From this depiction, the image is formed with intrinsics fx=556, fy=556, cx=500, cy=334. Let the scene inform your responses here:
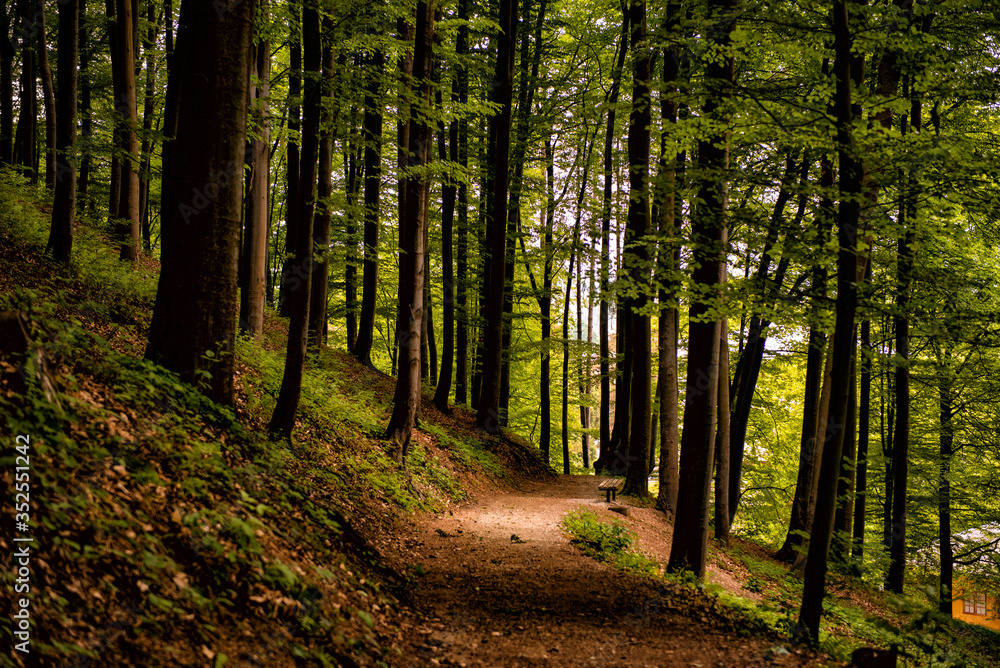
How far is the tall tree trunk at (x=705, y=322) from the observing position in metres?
6.38

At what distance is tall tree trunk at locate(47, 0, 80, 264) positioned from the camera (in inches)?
366

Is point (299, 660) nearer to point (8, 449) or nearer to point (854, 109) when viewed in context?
point (8, 449)

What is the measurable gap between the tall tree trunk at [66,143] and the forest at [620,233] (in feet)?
0.17

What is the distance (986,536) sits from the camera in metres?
15.4

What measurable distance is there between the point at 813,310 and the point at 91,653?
6828 millimetres

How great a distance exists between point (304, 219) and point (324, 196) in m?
4.98

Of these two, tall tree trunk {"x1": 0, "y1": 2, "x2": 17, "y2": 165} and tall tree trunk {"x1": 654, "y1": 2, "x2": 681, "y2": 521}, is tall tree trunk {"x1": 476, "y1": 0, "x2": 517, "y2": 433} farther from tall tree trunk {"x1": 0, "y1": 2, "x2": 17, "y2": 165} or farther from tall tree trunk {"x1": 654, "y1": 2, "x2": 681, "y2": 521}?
tall tree trunk {"x1": 0, "y1": 2, "x2": 17, "y2": 165}

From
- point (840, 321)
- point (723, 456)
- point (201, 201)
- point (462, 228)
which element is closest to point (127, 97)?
point (201, 201)

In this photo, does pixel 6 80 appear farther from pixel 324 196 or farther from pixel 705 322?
pixel 705 322

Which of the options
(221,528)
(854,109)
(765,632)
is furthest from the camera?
(854,109)

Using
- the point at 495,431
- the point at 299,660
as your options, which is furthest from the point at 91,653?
the point at 495,431

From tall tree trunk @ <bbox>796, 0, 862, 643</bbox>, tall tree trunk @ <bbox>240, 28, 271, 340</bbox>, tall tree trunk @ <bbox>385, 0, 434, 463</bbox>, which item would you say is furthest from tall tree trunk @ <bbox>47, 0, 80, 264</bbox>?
tall tree trunk @ <bbox>796, 0, 862, 643</bbox>

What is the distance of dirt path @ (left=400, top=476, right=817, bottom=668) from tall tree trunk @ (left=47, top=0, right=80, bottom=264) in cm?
791

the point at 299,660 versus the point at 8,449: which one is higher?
the point at 8,449
